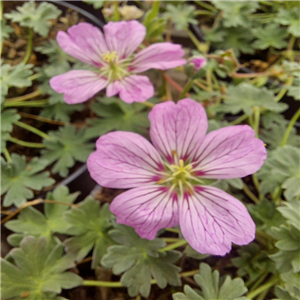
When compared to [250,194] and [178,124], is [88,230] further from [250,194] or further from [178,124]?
[250,194]

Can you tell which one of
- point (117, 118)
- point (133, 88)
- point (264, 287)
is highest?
point (133, 88)

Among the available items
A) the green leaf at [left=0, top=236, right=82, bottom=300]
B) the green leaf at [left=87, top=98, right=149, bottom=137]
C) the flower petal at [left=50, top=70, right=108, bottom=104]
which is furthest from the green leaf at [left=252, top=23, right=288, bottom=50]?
the green leaf at [left=0, top=236, right=82, bottom=300]

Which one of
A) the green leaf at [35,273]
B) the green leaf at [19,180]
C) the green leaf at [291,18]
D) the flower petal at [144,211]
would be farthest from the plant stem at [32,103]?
the green leaf at [291,18]

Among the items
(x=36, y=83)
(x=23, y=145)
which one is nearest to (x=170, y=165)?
(x=23, y=145)

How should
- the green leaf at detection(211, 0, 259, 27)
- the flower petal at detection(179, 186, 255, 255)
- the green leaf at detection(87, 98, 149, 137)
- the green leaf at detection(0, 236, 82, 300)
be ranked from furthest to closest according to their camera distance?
the green leaf at detection(211, 0, 259, 27)
the green leaf at detection(87, 98, 149, 137)
the green leaf at detection(0, 236, 82, 300)
the flower petal at detection(179, 186, 255, 255)

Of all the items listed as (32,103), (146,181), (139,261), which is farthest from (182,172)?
(32,103)

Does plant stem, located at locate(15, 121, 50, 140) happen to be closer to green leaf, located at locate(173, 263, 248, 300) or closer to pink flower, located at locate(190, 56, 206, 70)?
pink flower, located at locate(190, 56, 206, 70)

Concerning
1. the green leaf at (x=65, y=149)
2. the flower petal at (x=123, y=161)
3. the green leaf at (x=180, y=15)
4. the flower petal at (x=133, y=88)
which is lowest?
the green leaf at (x=65, y=149)

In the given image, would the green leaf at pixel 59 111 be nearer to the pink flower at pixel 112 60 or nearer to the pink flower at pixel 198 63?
the pink flower at pixel 112 60
